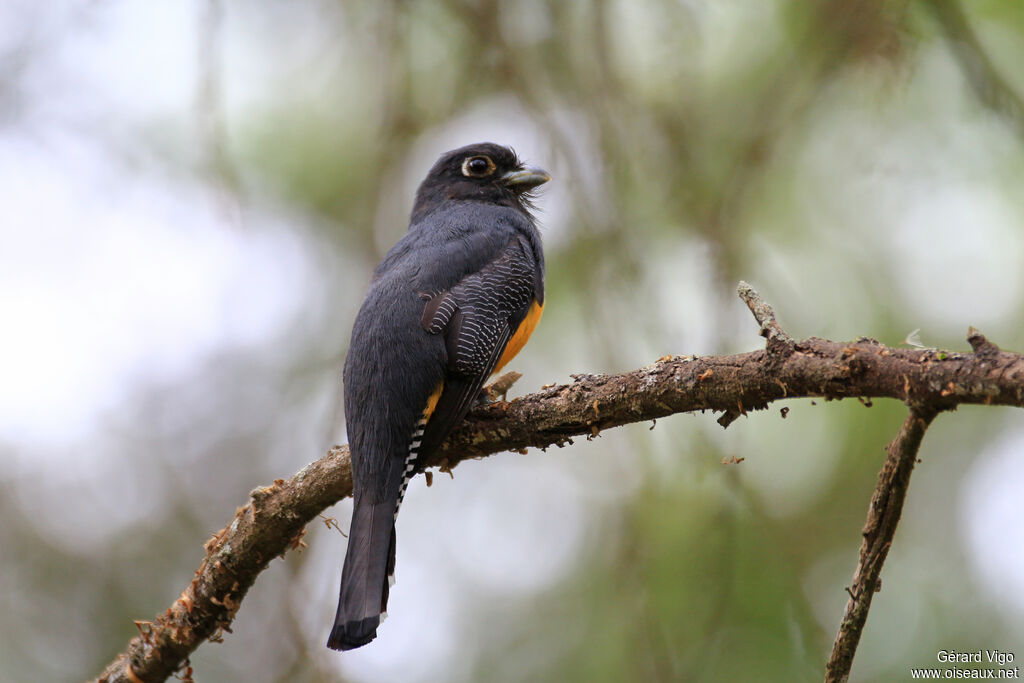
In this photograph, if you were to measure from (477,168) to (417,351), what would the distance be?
5.92 feet

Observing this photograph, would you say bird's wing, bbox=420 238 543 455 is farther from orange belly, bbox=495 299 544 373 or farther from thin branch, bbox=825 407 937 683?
thin branch, bbox=825 407 937 683

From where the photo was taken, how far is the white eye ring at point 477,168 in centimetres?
538

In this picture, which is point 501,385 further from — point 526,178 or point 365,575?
point 526,178

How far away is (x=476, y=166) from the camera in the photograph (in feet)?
17.7

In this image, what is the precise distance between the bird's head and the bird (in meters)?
0.30

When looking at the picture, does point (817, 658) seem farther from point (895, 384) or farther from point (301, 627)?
point (301, 627)

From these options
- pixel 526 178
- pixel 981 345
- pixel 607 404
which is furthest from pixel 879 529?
pixel 526 178

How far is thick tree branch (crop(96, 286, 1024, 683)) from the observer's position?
227 centimetres

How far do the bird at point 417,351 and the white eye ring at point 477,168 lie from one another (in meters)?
0.42

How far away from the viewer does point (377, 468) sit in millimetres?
3570

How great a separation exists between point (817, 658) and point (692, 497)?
5.26 feet

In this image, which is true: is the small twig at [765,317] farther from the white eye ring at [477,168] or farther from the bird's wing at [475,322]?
the white eye ring at [477,168]

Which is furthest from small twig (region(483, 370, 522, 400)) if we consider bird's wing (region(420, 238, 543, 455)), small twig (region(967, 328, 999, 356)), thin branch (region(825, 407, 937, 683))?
small twig (region(967, 328, 999, 356))

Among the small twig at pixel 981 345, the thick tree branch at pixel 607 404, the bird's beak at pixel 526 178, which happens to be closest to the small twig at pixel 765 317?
the thick tree branch at pixel 607 404
